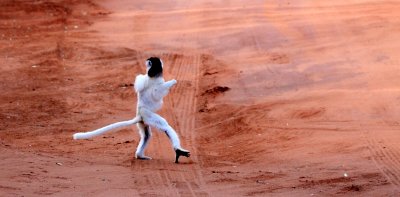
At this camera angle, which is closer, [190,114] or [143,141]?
[143,141]

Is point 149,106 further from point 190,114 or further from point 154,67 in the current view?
point 190,114

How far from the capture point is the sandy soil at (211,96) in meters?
12.2

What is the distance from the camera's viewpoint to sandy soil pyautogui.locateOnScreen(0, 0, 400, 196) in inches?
479

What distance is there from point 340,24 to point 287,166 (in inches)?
408

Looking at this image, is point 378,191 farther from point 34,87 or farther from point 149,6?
point 149,6

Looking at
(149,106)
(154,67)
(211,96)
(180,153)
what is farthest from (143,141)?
(211,96)

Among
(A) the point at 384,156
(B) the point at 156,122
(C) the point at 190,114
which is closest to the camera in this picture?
(B) the point at 156,122

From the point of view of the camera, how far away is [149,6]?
26.7m

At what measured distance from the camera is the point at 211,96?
1781 cm

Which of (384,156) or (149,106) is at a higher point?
(149,106)

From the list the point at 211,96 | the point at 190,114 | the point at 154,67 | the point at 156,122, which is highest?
the point at 154,67

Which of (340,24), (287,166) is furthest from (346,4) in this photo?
(287,166)

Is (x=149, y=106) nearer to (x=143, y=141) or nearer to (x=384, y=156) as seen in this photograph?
(x=143, y=141)

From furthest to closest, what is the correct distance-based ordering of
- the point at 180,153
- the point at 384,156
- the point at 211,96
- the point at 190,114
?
the point at 211,96, the point at 190,114, the point at 384,156, the point at 180,153
